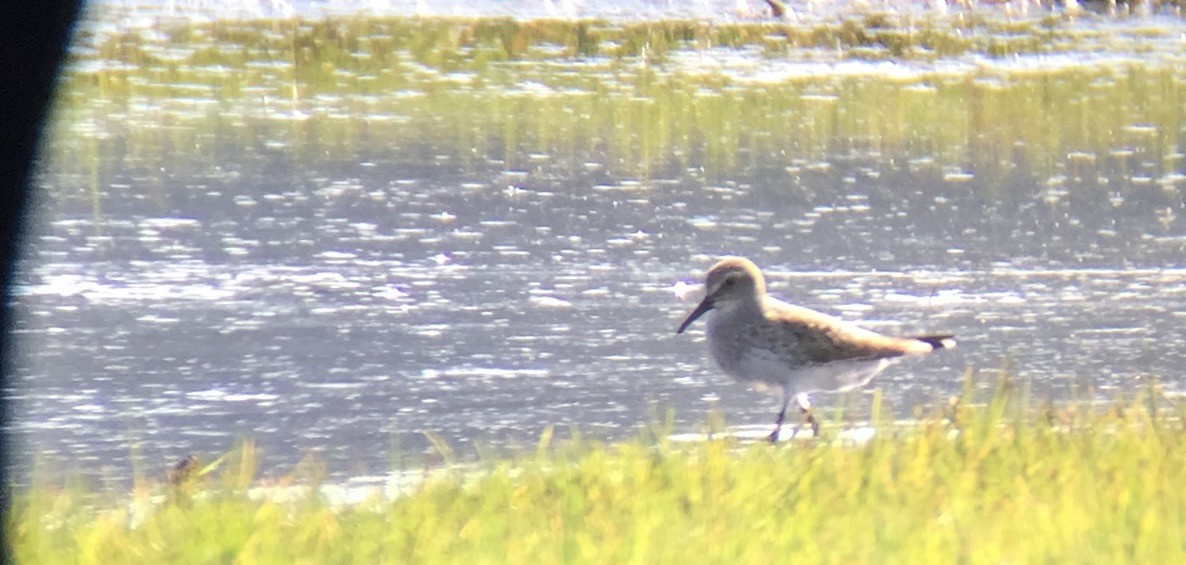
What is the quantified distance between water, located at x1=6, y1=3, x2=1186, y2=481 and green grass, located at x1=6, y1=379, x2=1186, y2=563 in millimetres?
965

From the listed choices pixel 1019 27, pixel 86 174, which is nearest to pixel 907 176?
pixel 86 174

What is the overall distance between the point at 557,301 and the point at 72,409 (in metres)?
2.66

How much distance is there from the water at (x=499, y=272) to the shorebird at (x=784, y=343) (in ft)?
1.24

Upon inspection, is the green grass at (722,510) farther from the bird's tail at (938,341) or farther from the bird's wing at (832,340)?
the bird's tail at (938,341)

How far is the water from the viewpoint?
7426mm

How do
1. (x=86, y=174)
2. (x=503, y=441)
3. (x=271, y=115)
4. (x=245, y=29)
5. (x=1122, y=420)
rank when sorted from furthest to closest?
(x=245, y=29), (x=271, y=115), (x=86, y=174), (x=503, y=441), (x=1122, y=420)

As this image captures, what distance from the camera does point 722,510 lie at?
5395mm

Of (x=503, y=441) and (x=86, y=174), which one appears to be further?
(x=86, y=174)

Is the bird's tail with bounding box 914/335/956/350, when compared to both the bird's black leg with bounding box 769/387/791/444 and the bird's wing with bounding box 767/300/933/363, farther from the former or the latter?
the bird's black leg with bounding box 769/387/791/444

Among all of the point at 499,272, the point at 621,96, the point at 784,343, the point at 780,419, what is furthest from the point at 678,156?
the point at 780,419

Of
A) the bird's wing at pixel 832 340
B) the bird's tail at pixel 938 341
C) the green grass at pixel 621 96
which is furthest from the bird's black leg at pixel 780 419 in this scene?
the green grass at pixel 621 96

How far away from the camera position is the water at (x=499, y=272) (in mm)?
7426

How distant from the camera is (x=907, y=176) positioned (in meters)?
13.5

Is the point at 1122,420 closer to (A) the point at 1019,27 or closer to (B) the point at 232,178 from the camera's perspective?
(B) the point at 232,178
